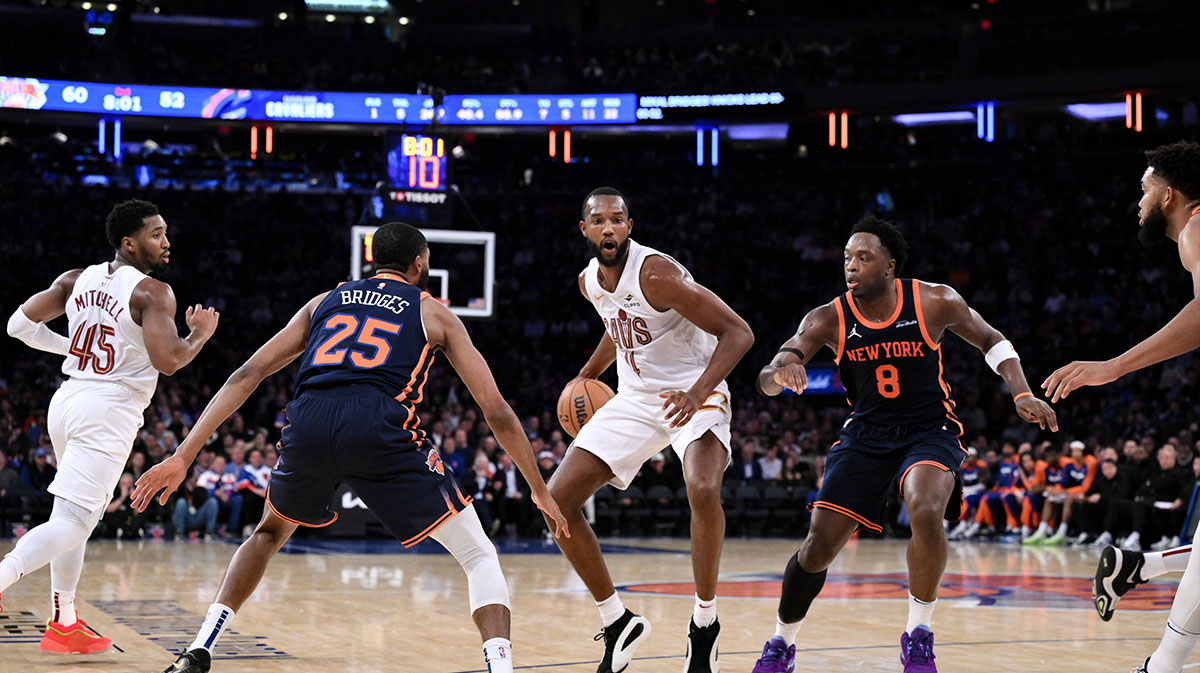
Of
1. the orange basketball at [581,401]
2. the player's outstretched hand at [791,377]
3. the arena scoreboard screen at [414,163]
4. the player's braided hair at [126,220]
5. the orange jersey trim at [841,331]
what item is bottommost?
the orange basketball at [581,401]

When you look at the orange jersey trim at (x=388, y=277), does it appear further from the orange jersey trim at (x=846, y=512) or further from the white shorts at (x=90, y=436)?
the orange jersey trim at (x=846, y=512)

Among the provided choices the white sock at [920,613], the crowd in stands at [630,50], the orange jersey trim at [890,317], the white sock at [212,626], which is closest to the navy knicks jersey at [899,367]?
the orange jersey trim at [890,317]

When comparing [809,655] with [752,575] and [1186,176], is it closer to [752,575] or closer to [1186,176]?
[1186,176]

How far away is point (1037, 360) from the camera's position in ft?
74.0

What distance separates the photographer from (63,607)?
20.8 ft

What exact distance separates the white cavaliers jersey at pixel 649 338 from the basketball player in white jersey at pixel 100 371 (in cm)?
186

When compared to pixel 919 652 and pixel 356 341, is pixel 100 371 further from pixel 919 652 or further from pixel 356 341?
pixel 919 652

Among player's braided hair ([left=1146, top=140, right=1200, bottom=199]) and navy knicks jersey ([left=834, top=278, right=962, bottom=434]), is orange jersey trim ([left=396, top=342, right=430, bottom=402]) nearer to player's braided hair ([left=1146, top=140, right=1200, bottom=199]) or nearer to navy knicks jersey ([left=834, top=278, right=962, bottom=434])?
navy knicks jersey ([left=834, top=278, right=962, bottom=434])

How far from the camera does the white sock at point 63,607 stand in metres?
6.31

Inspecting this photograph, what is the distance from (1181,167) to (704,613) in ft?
8.66

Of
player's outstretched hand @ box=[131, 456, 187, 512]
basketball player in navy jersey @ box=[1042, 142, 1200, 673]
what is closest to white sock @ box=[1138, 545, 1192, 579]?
basketball player in navy jersey @ box=[1042, 142, 1200, 673]

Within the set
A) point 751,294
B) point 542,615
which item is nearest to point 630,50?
point 751,294

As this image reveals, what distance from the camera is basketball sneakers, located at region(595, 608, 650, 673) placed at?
573 centimetres

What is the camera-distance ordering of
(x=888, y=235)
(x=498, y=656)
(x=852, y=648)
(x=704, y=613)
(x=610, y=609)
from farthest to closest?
(x=852, y=648)
(x=888, y=235)
(x=610, y=609)
(x=704, y=613)
(x=498, y=656)
